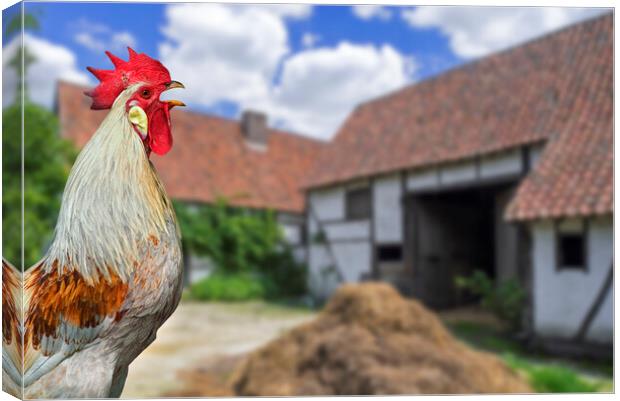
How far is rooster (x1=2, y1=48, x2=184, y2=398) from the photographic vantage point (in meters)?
1.10

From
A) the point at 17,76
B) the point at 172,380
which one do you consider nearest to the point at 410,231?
the point at 172,380

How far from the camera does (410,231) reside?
10.2 metres

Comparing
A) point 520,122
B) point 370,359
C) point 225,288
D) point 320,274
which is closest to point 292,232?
point 320,274

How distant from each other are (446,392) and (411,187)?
20.0ft

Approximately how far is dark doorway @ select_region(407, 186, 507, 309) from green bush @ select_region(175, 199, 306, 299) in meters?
3.28

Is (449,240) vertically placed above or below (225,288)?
above

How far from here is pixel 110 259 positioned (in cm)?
111

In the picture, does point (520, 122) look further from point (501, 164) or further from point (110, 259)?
point (110, 259)

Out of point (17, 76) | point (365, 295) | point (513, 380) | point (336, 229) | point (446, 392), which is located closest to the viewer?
point (17, 76)

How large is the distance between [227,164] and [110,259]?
1247cm

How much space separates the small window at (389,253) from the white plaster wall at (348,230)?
1.43 feet

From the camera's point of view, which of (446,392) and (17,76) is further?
(446,392)

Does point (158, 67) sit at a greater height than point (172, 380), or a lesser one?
greater

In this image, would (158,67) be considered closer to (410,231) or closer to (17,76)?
(17,76)
